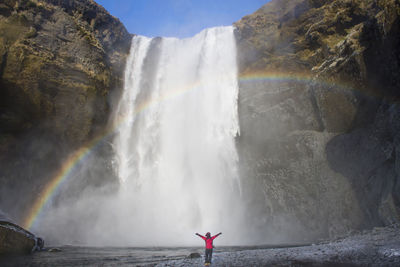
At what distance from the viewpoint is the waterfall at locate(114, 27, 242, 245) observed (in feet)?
83.2

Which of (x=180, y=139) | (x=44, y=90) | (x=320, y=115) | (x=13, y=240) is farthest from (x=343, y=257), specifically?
(x=44, y=90)

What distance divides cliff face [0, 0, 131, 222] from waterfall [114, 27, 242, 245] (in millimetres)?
3385

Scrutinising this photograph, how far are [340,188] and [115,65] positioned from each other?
23493mm

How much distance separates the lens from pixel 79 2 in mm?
26922

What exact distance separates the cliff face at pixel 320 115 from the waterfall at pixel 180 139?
2.45 m

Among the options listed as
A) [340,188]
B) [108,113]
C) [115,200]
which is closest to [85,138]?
[108,113]

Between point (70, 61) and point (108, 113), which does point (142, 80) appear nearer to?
point (108, 113)

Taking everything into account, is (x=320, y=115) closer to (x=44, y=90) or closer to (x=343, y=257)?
(x=343, y=257)

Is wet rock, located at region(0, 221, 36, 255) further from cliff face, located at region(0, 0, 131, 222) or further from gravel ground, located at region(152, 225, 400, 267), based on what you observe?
cliff face, located at region(0, 0, 131, 222)

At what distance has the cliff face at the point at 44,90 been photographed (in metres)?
21.1

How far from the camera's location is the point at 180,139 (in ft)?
94.9

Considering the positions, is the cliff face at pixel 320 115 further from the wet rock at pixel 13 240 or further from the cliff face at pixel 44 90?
the wet rock at pixel 13 240

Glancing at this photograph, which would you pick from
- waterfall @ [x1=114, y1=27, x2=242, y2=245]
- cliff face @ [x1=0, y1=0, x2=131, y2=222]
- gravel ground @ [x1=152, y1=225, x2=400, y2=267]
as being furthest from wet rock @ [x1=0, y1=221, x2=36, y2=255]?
waterfall @ [x1=114, y1=27, x2=242, y2=245]

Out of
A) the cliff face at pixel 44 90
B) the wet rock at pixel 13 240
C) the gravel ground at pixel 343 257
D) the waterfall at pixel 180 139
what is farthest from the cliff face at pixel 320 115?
the wet rock at pixel 13 240
